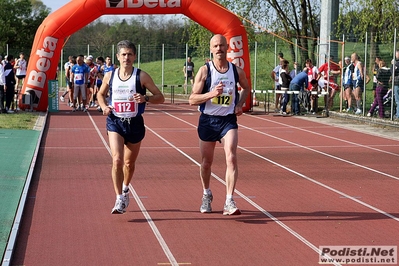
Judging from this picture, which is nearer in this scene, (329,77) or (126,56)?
(126,56)

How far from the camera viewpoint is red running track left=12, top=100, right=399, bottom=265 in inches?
314

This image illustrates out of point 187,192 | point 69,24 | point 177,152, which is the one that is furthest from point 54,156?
point 69,24

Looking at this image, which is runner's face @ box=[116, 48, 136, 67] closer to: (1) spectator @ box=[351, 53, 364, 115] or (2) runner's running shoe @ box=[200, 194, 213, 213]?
(2) runner's running shoe @ box=[200, 194, 213, 213]

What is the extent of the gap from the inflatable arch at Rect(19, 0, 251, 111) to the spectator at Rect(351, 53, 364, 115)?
348cm

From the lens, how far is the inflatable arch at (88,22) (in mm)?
26703

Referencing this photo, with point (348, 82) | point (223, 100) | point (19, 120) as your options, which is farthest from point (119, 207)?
point (348, 82)

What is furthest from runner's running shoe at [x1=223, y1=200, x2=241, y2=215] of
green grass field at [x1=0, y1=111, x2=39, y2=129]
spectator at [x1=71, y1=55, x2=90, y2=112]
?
spectator at [x1=71, y1=55, x2=90, y2=112]

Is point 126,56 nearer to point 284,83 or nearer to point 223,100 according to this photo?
point 223,100

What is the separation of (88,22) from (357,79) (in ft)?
28.9

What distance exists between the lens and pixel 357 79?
2531 cm

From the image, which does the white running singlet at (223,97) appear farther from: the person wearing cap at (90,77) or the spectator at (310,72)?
the person wearing cap at (90,77)

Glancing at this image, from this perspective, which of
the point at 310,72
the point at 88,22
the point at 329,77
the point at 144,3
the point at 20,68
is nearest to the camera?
the point at 144,3

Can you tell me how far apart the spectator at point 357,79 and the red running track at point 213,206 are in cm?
683

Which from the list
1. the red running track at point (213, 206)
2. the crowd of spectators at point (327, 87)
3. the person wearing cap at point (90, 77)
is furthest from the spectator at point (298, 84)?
the red running track at point (213, 206)
